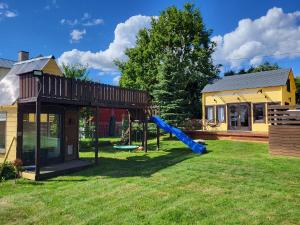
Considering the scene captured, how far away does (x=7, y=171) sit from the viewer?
10469 millimetres

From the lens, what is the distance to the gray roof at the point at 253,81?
20.7m

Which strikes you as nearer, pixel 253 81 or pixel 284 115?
pixel 284 115

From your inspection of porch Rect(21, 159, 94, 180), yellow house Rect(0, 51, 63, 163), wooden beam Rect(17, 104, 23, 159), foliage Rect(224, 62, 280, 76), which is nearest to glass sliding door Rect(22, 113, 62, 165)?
wooden beam Rect(17, 104, 23, 159)

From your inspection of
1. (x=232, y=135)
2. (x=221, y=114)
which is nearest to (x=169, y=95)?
(x=221, y=114)

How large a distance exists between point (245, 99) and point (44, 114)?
602 inches

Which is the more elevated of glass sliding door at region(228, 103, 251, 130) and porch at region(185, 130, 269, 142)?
glass sliding door at region(228, 103, 251, 130)

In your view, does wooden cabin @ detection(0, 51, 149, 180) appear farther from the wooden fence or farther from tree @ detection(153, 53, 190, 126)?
tree @ detection(153, 53, 190, 126)

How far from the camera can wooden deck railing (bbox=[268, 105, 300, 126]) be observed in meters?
12.9

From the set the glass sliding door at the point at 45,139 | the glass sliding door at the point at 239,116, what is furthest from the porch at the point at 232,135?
the glass sliding door at the point at 45,139

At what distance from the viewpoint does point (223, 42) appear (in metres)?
35.8

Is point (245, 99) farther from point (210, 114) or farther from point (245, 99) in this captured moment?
point (210, 114)

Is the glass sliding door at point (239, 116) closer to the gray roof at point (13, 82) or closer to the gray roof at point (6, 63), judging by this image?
the gray roof at point (13, 82)

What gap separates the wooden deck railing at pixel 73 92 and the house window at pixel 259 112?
1020cm

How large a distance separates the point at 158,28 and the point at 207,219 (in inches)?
1221
